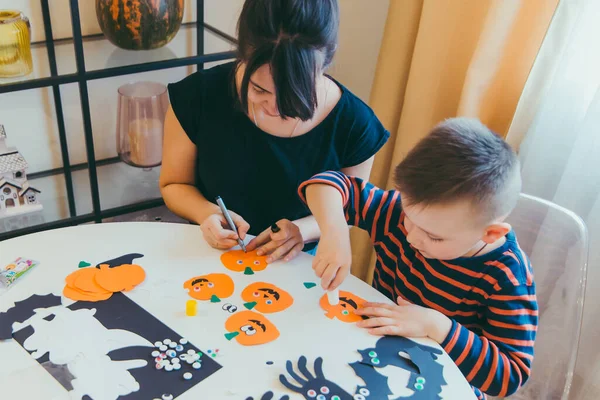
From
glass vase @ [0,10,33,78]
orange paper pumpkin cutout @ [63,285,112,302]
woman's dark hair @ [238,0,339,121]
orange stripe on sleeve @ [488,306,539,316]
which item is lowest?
orange paper pumpkin cutout @ [63,285,112,302]

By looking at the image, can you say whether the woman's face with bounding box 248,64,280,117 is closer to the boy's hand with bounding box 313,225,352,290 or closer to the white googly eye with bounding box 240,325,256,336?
the boy's hand with bounding box 313,225,352,290

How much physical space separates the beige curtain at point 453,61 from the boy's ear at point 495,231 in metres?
0.51

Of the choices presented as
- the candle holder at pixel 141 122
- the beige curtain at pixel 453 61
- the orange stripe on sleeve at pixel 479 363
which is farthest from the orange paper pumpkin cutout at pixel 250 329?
the candle holder at pixel 141 122

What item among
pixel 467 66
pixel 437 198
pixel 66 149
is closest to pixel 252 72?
pixel 437 198

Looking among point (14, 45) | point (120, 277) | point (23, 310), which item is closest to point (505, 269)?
point (120, 277)

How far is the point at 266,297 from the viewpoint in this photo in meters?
0.97

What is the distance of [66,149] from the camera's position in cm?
163

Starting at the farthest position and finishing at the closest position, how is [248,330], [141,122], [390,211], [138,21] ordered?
1. [141,122]
2. [138,21]
3. [390,211]
4. [248,330]

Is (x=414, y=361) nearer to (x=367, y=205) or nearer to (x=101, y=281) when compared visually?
(x=367, y=205)

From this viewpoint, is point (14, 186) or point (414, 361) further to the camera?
point (14, 186)

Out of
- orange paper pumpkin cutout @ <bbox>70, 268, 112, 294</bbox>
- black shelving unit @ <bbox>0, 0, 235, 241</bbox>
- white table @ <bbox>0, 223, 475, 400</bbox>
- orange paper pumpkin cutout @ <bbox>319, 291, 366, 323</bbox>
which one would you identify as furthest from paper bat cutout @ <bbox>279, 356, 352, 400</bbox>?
black shelving unit @ <bbox>0, 0, 235, 241</bbox>

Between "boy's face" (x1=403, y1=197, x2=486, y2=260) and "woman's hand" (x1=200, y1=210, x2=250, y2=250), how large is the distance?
31 cm

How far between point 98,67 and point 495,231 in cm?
108

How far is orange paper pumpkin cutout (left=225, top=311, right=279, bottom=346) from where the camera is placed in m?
0.88
